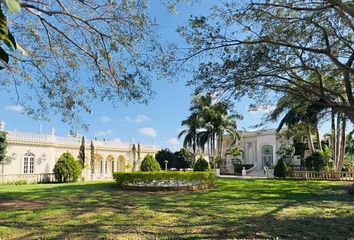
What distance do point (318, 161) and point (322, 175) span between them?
46.4 inches

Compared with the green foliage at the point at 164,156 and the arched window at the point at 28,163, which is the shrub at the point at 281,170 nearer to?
the green foliage at the point at 164,156

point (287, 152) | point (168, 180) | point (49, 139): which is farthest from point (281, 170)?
point (49, 139)

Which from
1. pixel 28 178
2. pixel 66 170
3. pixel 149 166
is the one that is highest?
pixel 149 166

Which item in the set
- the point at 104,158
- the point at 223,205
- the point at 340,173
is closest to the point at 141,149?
the point at 104,158

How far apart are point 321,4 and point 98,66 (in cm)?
616

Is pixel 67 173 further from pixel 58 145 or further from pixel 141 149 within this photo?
pixel 141 149

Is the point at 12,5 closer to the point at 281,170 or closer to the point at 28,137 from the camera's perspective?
the point at 281,170

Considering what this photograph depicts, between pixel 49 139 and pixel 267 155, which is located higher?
pixel 49 139

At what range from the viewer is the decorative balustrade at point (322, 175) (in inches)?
1012

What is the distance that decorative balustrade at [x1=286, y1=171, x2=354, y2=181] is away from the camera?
2570 cm

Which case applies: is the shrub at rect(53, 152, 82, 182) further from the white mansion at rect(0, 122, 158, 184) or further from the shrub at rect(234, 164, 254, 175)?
the shrub at rect(234, 164, 254, 175)

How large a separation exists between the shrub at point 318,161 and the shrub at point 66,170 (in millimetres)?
18916

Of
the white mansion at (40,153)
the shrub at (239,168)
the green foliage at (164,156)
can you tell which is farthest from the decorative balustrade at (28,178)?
the shrub at (239,168)

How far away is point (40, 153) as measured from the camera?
33594 millimetres
